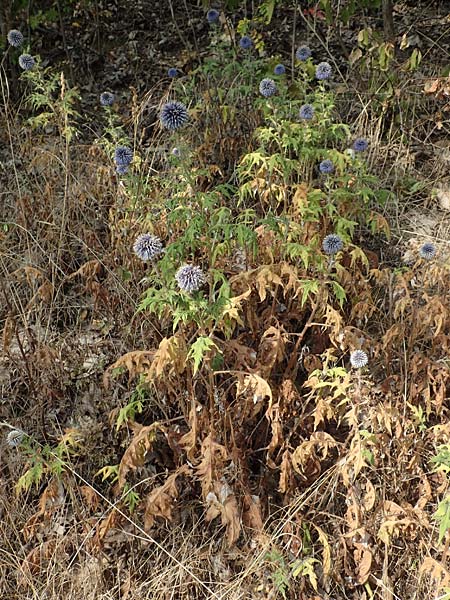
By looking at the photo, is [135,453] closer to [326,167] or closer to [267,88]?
[326,167]

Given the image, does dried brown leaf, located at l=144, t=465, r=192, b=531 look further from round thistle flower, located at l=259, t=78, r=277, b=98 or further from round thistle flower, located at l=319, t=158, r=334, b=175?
round thistle flower, located at l=259, t=78, r=277, b=98

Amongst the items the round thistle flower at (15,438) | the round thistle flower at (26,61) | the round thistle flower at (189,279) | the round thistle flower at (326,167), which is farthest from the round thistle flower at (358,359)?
the round thistle flower at (26,61)

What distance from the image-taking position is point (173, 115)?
3.02m

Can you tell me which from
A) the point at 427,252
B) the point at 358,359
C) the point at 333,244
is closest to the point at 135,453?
the point at 358,359

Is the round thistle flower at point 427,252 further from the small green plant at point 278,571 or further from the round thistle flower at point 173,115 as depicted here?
the small green plant at point 278,571

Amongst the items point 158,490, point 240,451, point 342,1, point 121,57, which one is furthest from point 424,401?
point 121,57

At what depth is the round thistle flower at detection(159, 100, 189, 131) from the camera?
3.01 meters

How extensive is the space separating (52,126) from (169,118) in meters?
2.94

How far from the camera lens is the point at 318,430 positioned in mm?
2984

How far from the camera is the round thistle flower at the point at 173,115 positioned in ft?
9.88

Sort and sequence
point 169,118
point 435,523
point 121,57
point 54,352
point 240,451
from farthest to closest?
1. point 121,57
2. point 54,352
3. point 169,118
4. point 240,451
5. point 435,523

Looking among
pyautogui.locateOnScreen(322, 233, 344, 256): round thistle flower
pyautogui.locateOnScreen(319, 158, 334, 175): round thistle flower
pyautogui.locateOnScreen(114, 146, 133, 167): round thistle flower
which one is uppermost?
pyautogui.locateOnScreen(114, 146, 133, 167): round thistle flower

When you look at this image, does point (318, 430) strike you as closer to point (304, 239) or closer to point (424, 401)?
point (424, 401)

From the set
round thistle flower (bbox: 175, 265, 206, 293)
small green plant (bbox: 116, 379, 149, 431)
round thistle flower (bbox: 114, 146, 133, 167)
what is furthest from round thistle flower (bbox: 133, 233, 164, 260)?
round thistle flower (bbox: 114, 146, 133, 167)
